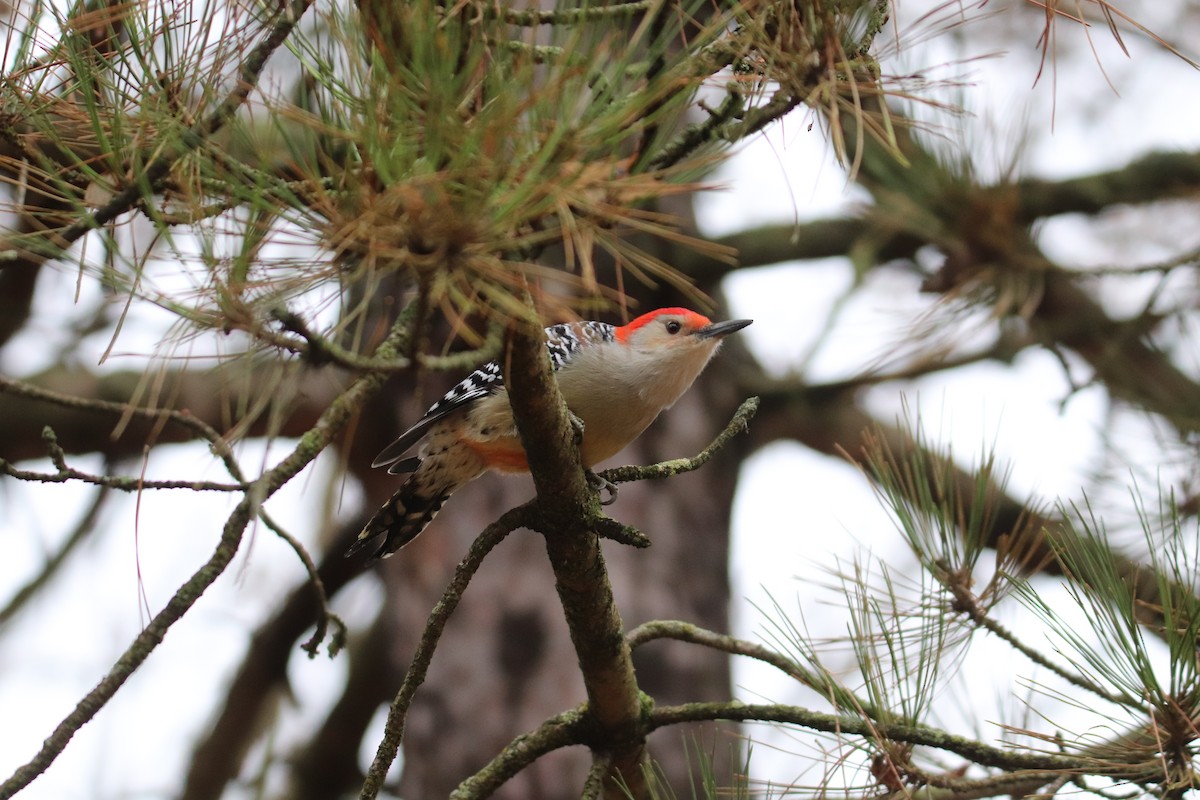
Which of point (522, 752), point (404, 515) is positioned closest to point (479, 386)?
point (404, 515)

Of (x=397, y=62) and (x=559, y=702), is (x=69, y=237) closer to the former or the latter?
(x=397, y=62)

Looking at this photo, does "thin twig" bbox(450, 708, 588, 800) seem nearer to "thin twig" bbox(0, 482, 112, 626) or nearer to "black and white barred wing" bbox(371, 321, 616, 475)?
"black and white barred wing" bbox(371, 321, 616, 475)

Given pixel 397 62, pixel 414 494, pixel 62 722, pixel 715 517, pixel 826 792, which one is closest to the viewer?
pixel 62 722

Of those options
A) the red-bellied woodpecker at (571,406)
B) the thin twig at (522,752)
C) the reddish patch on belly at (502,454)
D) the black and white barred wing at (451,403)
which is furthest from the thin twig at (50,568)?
the thin twig at (522,752)

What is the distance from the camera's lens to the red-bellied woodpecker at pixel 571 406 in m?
3.95

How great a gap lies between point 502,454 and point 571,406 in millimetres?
370

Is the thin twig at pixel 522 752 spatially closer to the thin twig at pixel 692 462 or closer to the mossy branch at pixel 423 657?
the mossy branch at pixel 423 657

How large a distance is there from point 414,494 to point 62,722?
2718 millimetres

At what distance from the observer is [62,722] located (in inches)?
65.1

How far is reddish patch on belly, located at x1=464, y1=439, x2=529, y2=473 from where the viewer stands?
157 inches

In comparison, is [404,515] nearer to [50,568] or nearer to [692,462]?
[692,462]

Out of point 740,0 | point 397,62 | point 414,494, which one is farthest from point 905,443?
point 397,62

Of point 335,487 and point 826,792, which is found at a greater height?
point 335,487

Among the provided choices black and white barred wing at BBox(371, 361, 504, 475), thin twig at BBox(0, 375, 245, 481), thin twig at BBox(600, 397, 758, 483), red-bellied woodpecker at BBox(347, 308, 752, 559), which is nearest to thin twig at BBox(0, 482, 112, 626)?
red-bellied woodpecker at BBox(347, 308, 752, 559)
